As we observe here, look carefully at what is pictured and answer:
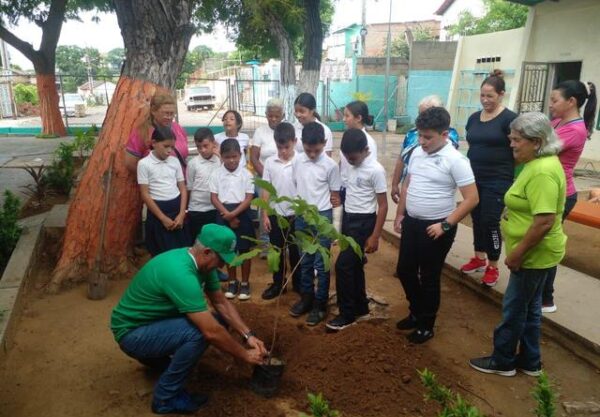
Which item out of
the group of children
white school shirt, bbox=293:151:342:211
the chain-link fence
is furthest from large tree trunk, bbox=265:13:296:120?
white school shirt, bbox=293:151:342:211

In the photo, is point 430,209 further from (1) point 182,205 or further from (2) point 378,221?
(1) point 182,205

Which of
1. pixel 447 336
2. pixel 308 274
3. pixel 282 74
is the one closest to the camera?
pixel 447 336

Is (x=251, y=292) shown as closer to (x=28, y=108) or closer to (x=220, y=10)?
(x=220, y=10)

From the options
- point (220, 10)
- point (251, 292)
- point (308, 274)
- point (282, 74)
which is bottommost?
point (251, 292)

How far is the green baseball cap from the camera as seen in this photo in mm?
2279

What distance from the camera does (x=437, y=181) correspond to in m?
2.88

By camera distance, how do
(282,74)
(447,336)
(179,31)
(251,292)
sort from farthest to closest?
(282,74) → (179,31) → (251,292) → (447,336)

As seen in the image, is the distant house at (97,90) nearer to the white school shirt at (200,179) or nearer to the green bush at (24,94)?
the green bush at (24,94)

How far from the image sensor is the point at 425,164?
2918 millimetres

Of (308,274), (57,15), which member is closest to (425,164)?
(308,274)

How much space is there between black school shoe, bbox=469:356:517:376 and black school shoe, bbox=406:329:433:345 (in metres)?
0.34

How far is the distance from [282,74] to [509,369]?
8.91 metres

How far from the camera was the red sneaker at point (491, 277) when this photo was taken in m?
3.82

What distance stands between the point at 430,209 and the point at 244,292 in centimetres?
179
